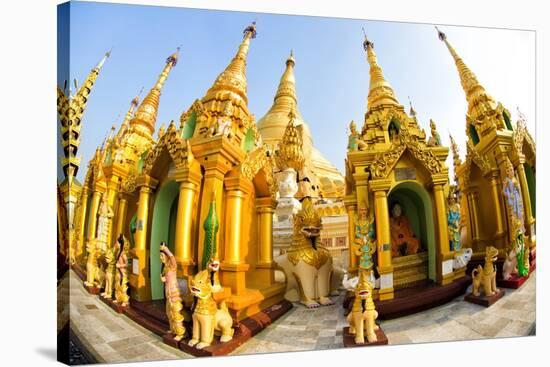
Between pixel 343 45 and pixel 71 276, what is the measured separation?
12.5 feet

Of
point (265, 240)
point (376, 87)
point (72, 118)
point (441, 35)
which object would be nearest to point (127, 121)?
point (72, 118)

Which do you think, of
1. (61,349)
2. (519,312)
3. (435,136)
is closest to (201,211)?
(61,349)

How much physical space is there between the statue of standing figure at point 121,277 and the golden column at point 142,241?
3.2 inches

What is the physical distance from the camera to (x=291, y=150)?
20.2 ft

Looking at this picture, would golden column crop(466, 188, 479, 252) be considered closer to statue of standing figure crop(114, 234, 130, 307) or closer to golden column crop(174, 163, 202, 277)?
golden column crop(174, 163, 202, 277)

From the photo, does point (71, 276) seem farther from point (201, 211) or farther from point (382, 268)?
point (382, 268)

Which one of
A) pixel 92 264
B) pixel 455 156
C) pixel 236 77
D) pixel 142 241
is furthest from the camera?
pixel 236 77

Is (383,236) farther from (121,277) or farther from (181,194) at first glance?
(121,277)

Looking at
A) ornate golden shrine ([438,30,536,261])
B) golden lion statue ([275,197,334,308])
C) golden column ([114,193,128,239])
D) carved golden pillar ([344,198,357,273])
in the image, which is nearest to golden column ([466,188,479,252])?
ornate golden shrine ([438,30,536,261])

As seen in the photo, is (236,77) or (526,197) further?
(236,77)

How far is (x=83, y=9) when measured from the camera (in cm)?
283

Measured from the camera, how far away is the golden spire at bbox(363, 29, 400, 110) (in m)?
3.87

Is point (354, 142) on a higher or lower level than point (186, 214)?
higher

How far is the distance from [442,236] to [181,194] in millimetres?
2859
